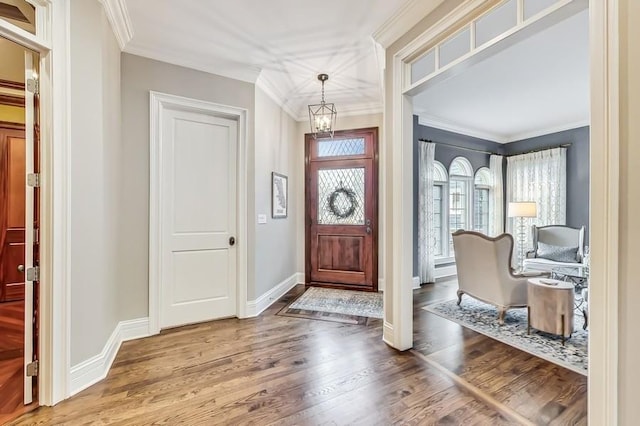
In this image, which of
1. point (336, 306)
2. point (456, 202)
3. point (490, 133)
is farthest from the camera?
point (490, 133)

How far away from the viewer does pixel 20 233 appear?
380cm

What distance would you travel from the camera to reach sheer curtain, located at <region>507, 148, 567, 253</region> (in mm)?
5520

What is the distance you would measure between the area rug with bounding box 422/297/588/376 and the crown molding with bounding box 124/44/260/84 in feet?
11.7

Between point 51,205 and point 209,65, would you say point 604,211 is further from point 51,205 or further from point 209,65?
point 209,65

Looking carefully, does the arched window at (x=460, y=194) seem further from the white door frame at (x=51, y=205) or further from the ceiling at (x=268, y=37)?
the white door frame at (x=51, y=205)

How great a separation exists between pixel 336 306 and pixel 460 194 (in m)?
3.76

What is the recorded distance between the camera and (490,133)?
240 inches

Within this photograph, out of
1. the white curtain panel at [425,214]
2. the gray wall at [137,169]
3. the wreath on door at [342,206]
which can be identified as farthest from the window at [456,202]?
the gray wall at [137,169]

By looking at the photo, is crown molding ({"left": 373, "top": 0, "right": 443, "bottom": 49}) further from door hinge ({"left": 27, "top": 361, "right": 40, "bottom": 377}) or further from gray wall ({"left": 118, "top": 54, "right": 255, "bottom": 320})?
door hinge ({"left": 27, "top": 361, "right": 40, "bottom": 377})

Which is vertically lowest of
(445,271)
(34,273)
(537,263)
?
(445,271)

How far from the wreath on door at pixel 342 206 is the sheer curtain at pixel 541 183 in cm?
390

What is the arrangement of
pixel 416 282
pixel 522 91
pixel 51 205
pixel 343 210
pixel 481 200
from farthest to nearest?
pixel 481 200 → pixel 416 282 → pixel 343 210 → pixel 522 91 → pixel 51 205

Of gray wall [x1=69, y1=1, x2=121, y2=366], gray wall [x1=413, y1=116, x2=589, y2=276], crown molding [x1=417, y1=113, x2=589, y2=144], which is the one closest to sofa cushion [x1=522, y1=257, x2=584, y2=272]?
gray wall [x1=413, y1=116, x2=589, y2=276]

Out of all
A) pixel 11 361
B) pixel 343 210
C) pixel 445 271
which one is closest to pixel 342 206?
pixel 343 210
